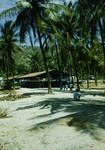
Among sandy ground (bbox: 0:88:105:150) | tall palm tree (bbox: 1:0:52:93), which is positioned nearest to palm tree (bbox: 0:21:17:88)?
tall palm tree (bbox: 1:0:52:93)

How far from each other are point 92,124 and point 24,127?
317 centimetres

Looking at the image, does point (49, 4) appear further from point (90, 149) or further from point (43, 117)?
point (90, 149)

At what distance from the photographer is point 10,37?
5472 centimetres

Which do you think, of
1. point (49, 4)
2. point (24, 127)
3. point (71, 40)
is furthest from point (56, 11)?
point (24, 127)

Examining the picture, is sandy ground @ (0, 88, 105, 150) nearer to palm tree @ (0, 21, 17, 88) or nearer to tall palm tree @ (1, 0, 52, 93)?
tall palm tree @ (1, 0, 52, 93)

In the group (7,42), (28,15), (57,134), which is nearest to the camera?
(57,134)

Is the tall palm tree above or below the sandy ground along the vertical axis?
above

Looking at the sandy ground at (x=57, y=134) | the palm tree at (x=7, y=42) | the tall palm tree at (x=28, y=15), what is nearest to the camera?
the sandy ground at (x=57, y=134)

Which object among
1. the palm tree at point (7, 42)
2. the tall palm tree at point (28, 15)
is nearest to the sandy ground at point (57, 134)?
the tall palm tree at point (28, 15)

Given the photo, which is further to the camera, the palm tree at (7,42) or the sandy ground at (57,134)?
the palm tree at (7,42)

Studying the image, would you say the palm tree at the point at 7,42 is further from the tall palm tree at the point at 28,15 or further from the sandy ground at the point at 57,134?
the sandy ground at the point at 57,134

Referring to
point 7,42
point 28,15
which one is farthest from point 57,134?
point 7,42

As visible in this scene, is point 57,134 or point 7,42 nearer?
point 57,134

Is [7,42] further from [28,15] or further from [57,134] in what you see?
[57,134]
